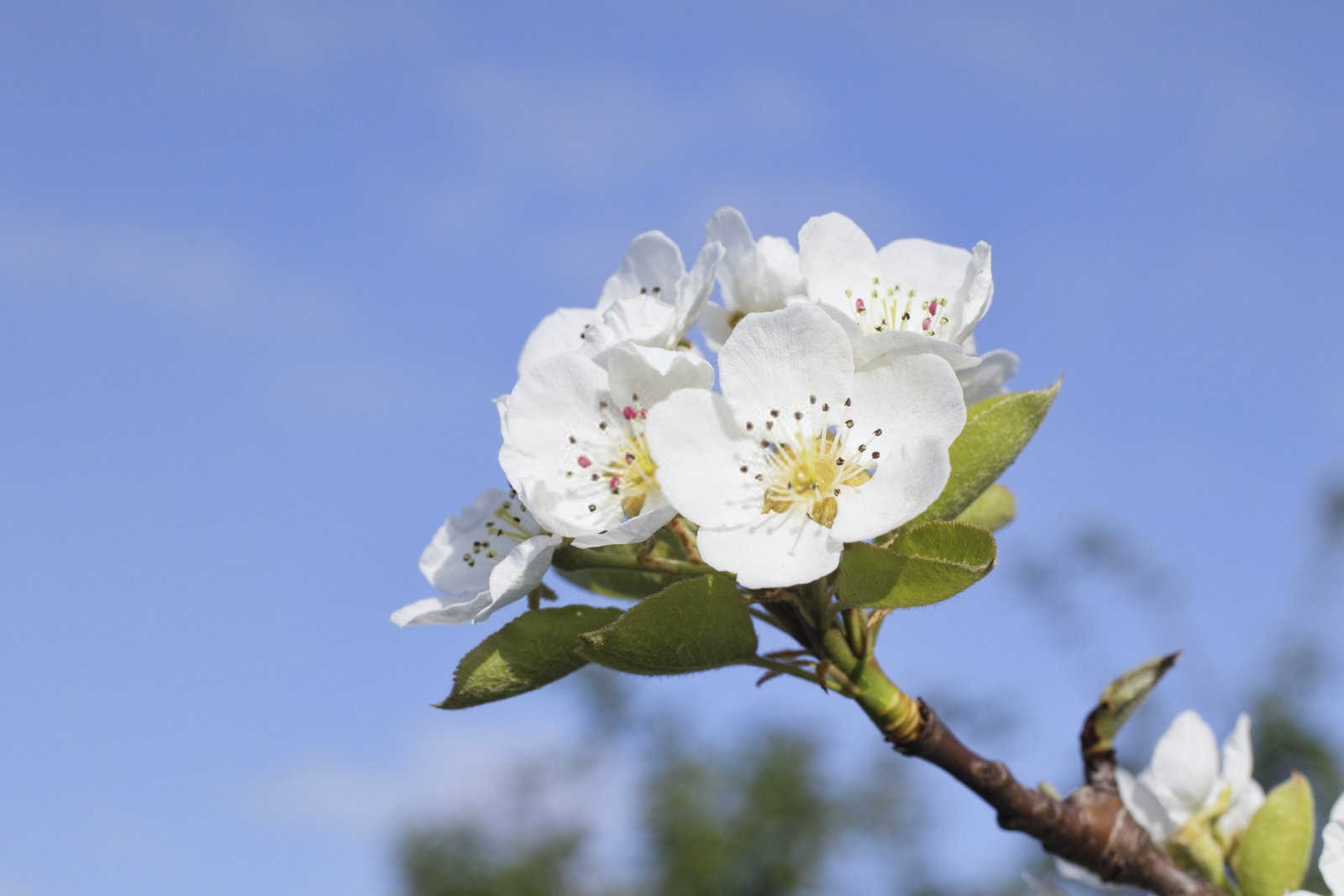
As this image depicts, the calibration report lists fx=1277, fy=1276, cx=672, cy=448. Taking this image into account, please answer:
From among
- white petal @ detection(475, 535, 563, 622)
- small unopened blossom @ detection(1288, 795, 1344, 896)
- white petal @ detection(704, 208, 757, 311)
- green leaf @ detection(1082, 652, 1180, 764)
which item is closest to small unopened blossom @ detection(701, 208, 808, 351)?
white petal @ detection(704, 208, 757, 311)

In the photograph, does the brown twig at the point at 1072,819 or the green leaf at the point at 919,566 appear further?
the brown twig at the point at 1072,819

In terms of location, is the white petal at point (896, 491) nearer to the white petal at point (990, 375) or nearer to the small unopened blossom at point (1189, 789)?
the white petal at point (990, 375)

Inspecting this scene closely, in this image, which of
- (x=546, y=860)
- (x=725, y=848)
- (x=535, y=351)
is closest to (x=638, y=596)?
(x=535, y=351)

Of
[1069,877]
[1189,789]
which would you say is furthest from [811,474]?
[1189,789]

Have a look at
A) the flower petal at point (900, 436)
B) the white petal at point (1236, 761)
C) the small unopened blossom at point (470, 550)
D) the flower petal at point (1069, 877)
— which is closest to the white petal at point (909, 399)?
the flower petal at point (900, 436)

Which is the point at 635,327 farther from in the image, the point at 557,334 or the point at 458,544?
the point at 458,544

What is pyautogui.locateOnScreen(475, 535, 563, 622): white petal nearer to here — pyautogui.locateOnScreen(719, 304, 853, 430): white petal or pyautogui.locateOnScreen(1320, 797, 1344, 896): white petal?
pyautogui.locateOnScreen(719, 304, 853, 430): white petal
